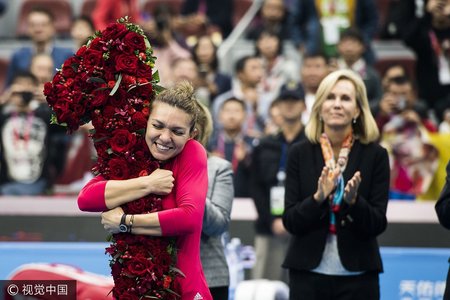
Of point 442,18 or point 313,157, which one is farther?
point 442,18

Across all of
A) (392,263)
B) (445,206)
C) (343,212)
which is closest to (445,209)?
(445,206)

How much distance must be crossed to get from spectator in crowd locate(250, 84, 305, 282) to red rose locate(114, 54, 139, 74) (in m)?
3.19

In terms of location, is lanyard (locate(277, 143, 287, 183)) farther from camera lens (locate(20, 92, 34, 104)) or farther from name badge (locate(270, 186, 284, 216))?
camera lens (locate(20, 92, 34, 104))

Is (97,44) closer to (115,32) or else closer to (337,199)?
(115,32)

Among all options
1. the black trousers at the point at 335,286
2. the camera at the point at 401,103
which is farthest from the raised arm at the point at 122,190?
the camera at the point at 401,103

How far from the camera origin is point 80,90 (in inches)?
192

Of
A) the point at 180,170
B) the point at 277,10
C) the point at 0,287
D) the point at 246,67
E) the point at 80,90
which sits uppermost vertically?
the point at 277,10

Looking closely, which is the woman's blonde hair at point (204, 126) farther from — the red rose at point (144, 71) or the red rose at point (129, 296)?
the red rose at point (129, 296)

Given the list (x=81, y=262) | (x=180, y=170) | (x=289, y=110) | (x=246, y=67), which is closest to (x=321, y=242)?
(x=180, y=170)

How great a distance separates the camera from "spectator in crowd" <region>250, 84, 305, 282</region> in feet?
25.9

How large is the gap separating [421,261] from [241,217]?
4.71ft

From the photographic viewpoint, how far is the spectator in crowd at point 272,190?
7895mm

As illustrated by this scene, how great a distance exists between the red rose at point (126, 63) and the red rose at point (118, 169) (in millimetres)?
408

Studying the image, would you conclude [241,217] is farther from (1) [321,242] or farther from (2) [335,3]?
(2) [335,3]
